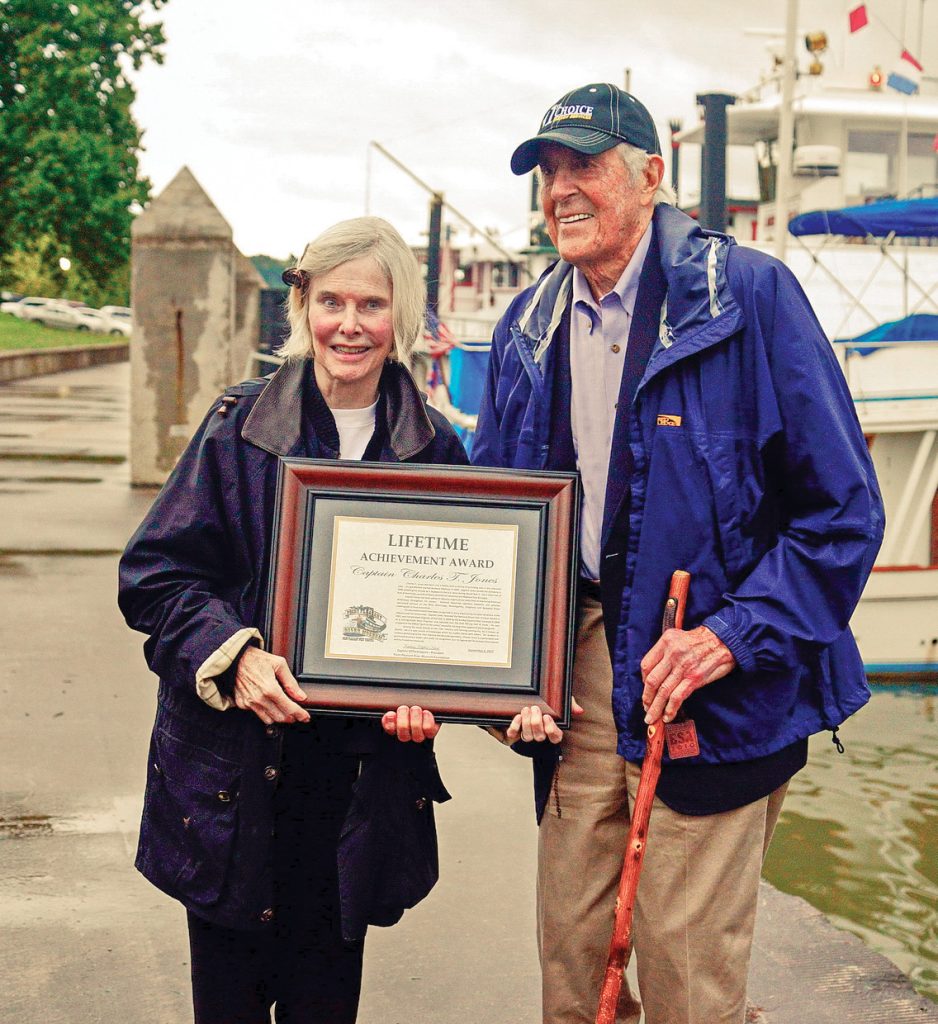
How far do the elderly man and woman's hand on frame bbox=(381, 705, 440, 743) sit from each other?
0.19m

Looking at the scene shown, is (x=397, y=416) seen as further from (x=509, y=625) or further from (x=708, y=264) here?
(x=708, y=264)

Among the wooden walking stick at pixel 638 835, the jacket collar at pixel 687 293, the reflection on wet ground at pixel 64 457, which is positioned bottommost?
the reflection on wet ground at pixel 64 457

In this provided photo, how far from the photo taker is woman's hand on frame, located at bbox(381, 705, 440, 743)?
2.72m

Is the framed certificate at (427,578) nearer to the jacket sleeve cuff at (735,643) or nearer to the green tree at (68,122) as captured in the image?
the jacket sleeve cuff at (735,643)

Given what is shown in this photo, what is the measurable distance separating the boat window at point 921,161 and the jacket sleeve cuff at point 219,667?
17283 millimetres

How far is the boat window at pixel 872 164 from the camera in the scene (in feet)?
60.0

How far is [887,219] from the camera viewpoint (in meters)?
13.5

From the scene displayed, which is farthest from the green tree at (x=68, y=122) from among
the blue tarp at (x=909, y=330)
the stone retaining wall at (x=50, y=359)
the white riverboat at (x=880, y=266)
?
the blue tarp at (x=909, y=330)

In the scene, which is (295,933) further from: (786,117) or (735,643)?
(786,117)

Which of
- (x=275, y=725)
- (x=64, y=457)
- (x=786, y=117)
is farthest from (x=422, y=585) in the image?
(x=786, y=117)

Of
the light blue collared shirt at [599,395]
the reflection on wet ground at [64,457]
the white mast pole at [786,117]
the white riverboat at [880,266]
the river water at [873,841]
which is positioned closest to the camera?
the light blue collared shirt at [599,395]

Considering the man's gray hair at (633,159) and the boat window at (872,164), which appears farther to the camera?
the boat window at (872,164)

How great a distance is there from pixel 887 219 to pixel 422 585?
12.0 m

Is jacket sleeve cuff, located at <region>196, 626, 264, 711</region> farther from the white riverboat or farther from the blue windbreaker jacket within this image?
the white riverboat
